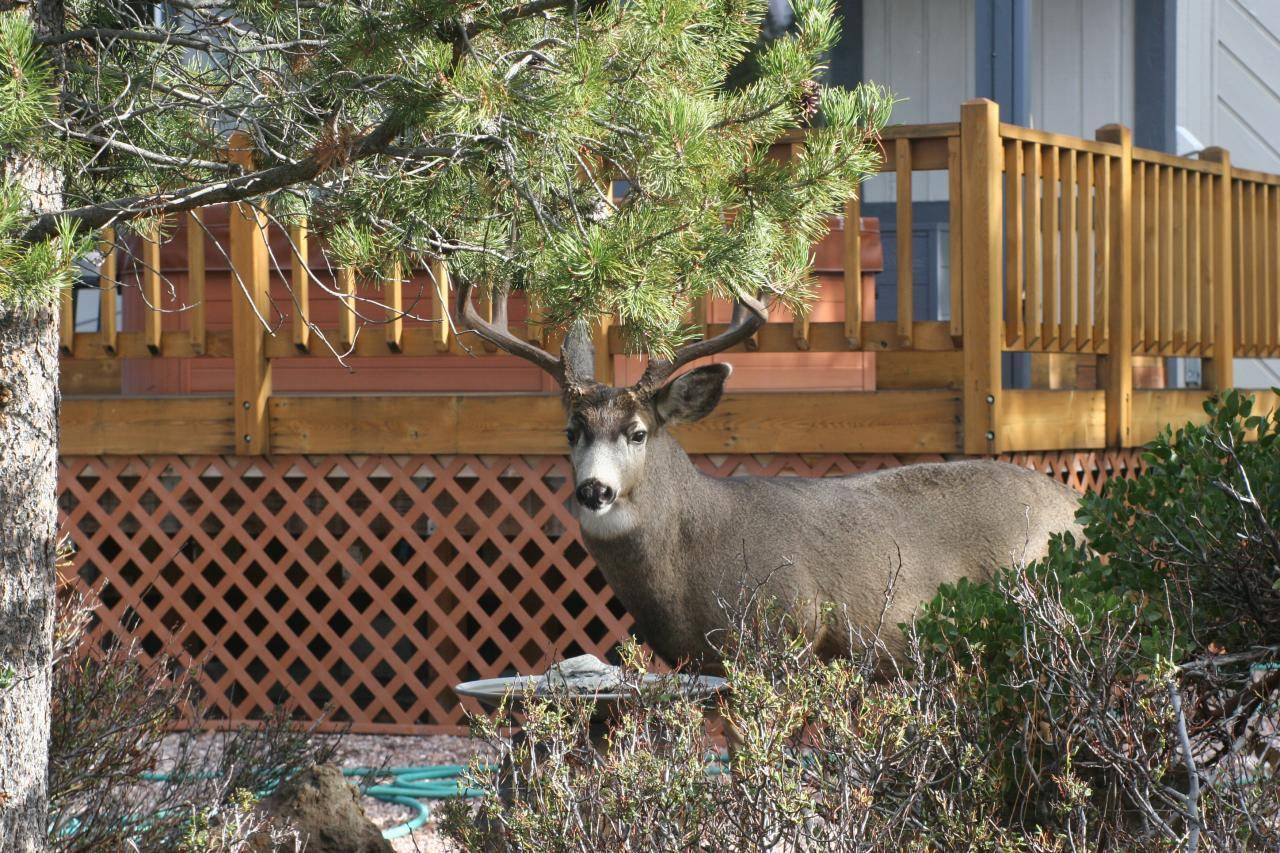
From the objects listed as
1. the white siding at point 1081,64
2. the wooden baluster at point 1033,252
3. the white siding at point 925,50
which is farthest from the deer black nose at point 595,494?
the white siding at point 1081,64

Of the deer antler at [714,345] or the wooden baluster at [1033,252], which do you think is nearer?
the deer antler at [714,345]

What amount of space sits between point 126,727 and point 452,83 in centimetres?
280

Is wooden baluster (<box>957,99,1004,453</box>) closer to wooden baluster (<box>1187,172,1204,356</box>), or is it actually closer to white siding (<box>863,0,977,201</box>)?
wooden baluster (<box>1187,172,1204,356</box>)

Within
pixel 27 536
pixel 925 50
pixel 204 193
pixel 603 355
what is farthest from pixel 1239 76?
pixel 27 536

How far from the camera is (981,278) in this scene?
724 centimetres

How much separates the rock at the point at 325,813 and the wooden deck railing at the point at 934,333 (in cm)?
210

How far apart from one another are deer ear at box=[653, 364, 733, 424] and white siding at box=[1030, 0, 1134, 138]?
8446 millimetres

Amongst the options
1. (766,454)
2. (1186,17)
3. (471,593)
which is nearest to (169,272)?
(471,593)

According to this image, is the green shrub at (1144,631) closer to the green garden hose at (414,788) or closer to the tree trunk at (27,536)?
the tree trunk at (27,536)

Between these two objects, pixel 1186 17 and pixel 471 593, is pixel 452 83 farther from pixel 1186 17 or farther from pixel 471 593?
pixel 1186 17

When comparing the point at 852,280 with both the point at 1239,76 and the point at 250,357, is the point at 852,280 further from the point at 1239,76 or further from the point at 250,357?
the point at 1239,76

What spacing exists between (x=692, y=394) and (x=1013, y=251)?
240 centimetres

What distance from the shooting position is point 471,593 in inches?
316

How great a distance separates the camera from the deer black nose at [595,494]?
5.52 m
